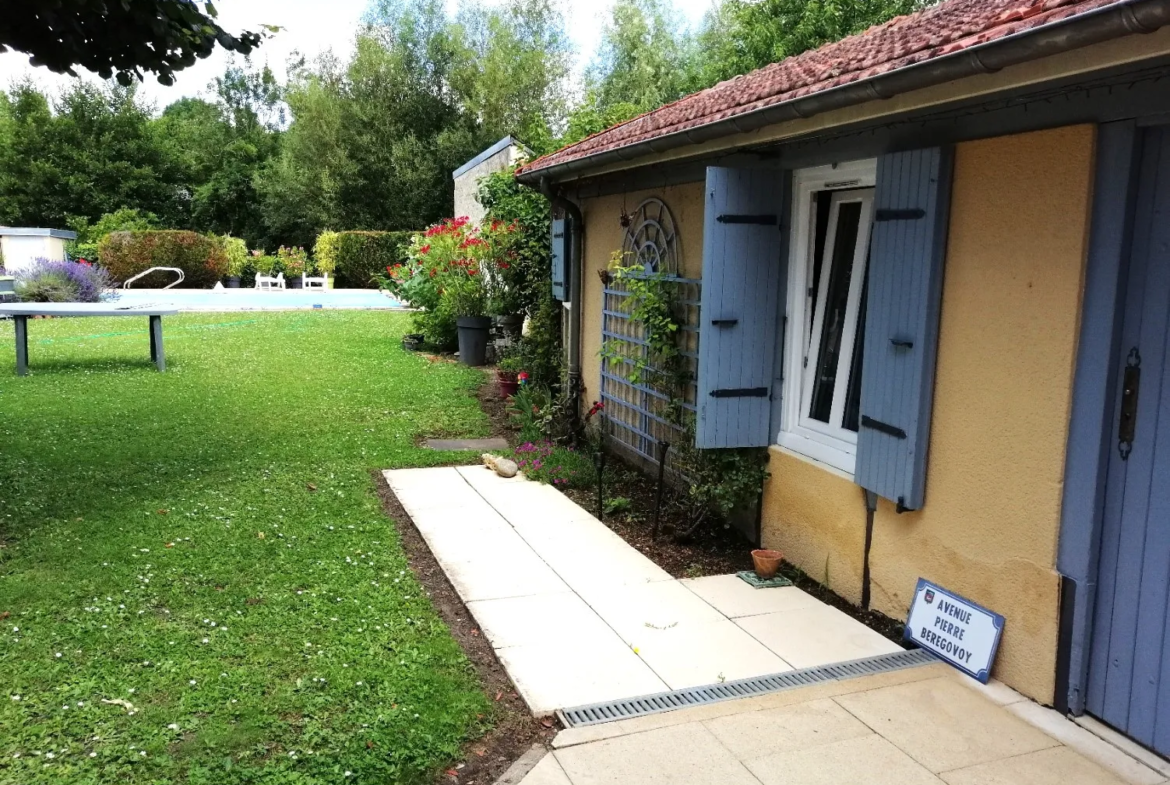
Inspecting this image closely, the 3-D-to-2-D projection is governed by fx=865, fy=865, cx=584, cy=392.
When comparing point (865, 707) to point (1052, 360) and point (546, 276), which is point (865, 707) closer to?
point (1052, 360)

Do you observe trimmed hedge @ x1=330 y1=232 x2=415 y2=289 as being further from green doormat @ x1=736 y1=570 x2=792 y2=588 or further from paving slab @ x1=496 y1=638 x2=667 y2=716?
paving slab @ x1=496 y1=638 x2=667 y2=716

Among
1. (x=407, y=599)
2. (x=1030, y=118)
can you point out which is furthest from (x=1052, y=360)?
(x=407, y=599)

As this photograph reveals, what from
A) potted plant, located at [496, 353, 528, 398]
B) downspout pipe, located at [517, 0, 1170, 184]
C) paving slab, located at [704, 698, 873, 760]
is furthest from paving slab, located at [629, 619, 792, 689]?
potted plant, located at [496, 353, 528, 398]

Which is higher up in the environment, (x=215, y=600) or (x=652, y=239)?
(x=652, y=239)

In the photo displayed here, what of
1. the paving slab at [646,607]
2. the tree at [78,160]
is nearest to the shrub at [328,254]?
the tree at [78,160]

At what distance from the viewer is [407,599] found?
4.10 m

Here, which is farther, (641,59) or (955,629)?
(641,59)

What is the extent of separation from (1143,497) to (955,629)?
3.14ft

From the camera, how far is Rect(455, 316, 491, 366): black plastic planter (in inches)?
447

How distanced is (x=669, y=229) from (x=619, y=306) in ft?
2.76

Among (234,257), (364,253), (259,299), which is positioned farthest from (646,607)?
(234,257)

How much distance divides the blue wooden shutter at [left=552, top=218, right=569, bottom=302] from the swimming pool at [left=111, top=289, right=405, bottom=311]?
12988 millimetres

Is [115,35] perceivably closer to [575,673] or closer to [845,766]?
A: [575,673]

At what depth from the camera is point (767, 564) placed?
446cm
